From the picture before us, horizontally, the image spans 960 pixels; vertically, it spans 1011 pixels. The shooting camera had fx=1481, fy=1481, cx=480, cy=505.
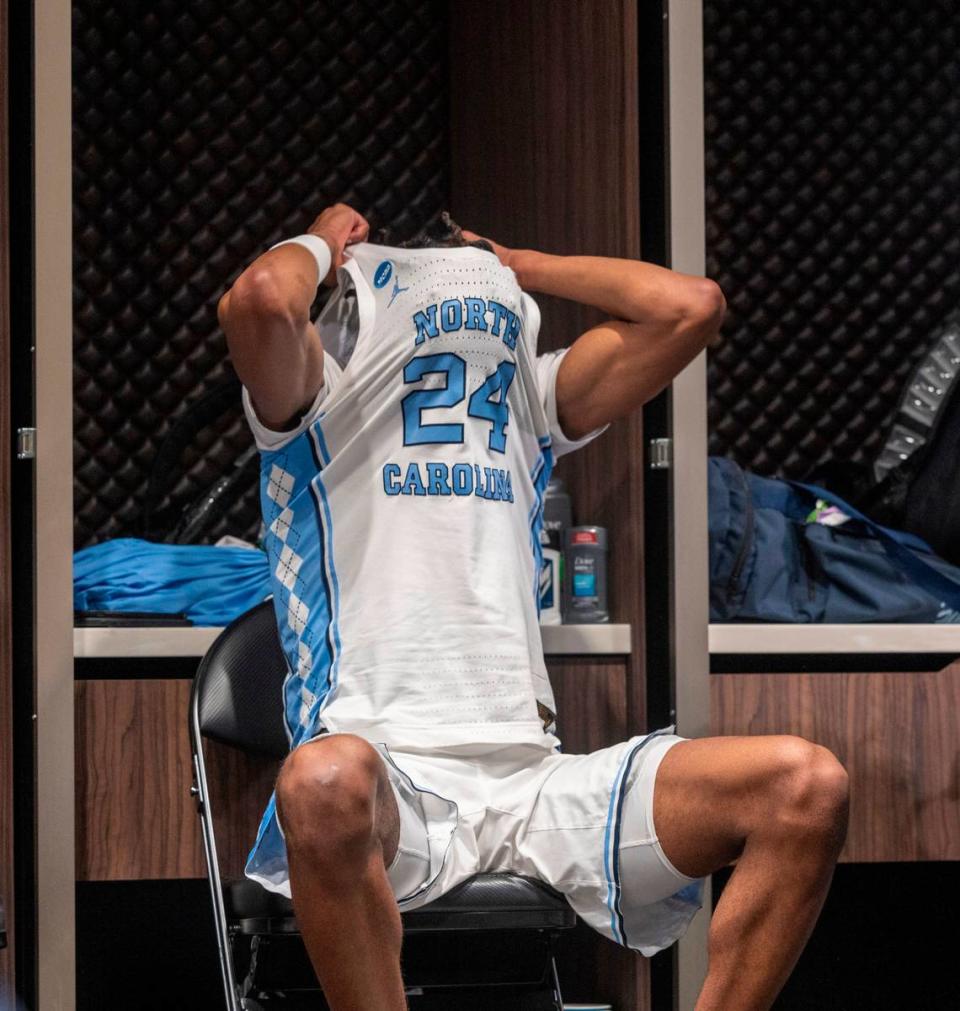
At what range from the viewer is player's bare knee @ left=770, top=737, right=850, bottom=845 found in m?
1.78

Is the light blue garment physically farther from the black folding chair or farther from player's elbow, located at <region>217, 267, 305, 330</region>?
player's elbow, located at <region>217, 267, 305, 330</region>

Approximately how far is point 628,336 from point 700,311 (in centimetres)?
12

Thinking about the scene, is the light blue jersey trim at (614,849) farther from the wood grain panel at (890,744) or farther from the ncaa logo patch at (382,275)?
the ncaa logo patch at (382,275)

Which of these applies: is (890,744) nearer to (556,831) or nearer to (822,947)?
(822,947)

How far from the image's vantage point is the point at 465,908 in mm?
1895

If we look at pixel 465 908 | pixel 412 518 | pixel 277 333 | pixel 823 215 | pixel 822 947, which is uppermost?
pixel 823 215

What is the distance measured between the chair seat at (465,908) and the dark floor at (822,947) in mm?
917

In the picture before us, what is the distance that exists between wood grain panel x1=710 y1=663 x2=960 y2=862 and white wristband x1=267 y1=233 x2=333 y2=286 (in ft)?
3.25

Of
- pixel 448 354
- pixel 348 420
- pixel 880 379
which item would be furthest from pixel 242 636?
pixel 880 379

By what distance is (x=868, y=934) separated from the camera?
287cm

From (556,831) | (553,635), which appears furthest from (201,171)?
(556,831)

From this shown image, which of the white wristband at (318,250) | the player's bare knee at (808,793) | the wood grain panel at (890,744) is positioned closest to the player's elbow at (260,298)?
the white wristband at (318,250)

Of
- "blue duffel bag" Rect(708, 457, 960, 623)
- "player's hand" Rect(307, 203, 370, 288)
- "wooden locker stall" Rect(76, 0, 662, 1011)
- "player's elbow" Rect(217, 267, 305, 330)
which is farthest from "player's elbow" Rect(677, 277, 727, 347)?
"player's elbow" Rect(217, 267, 305, 330)

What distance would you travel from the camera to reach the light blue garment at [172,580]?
2428mm
